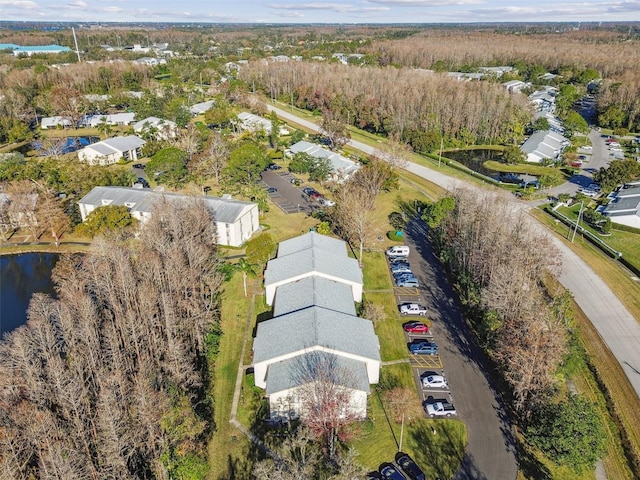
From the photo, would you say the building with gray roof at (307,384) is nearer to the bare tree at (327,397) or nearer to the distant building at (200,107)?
the bare tree at (327,397)

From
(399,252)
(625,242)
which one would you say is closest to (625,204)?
(625,242)

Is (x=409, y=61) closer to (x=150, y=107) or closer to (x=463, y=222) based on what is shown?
(x=150, y=107)

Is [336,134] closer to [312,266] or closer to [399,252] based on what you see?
[399,252]

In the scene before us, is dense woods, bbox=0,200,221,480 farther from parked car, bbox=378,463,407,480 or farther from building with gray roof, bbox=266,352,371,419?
parked car, bbox=378,463,407,480

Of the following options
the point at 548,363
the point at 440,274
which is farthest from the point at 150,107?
the point at 548,363

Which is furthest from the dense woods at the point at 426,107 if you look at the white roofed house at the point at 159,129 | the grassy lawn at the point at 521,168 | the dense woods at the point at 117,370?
the dense woods at the point at 117,370

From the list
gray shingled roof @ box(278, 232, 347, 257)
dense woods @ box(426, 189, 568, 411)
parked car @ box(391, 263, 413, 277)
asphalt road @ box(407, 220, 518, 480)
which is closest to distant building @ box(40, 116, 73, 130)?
gray shingled roof @ box(278, 232, 347, 257)
